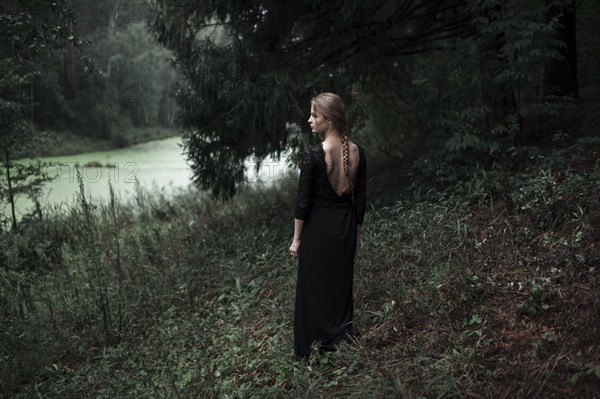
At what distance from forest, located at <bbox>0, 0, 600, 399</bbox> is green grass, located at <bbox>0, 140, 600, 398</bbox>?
20mm

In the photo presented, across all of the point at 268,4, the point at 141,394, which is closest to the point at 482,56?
the point at 268,4

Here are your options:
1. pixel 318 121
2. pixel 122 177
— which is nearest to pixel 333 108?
pixel 318 121

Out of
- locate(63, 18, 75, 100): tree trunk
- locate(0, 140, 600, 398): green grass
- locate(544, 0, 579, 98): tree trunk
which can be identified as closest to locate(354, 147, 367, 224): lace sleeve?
locate(0, 140, 600, 398): green grass

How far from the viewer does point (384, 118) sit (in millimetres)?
10680

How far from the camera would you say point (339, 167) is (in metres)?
3.82

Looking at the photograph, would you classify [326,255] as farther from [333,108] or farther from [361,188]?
[333,108]

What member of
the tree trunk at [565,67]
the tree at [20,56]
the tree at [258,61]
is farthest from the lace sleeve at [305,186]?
the tree trunk at [565,67]

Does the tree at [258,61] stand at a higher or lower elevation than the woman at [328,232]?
higher

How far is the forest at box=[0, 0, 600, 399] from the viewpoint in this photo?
3.64 m

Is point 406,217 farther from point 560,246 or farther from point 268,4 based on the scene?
point 268,4

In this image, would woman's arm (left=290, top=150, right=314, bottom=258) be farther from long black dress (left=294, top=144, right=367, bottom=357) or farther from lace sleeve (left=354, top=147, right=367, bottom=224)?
lace sleeve (left=354, top=147, right=367, bottom=224)

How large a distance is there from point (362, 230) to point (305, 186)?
7.97ft

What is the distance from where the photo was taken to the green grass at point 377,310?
326 cm

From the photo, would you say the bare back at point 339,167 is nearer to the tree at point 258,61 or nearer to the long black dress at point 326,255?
the long black dress at point 326,255
